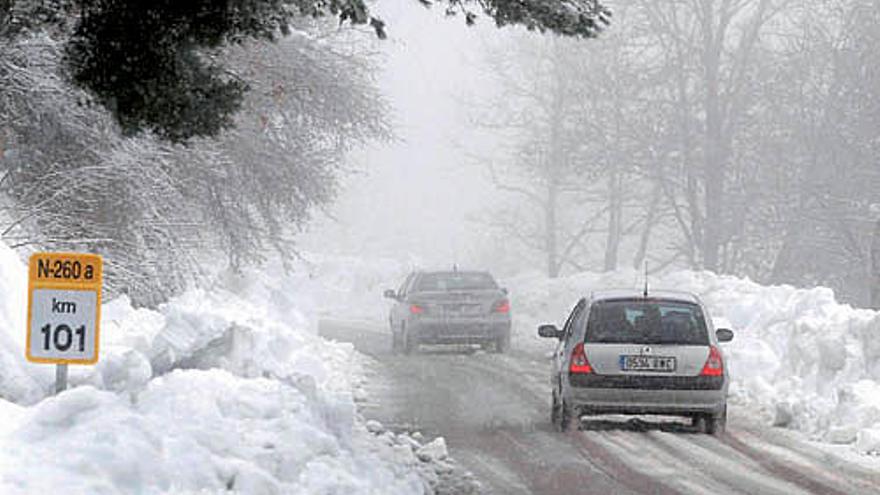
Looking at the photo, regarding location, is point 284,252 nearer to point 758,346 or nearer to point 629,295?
point 758,346

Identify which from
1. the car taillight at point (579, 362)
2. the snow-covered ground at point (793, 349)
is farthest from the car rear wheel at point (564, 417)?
the snow-covered ground at point (793, 349)

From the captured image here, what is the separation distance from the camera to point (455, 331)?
25094 mm

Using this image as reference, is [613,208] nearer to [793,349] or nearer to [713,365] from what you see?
[793,349]

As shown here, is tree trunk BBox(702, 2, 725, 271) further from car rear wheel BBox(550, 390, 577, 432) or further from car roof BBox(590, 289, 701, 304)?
car rear wheel BBox(550, 390, 577, 432)

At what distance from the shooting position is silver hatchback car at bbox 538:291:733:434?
13.9m

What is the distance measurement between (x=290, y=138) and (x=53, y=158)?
6.22 metres

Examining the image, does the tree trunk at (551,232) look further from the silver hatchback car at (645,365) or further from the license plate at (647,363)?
the license plate at (647,363)

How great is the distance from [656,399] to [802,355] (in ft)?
18.2

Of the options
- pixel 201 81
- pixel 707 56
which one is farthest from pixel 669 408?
pixel 707 56

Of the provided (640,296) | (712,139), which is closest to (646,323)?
(640,296)

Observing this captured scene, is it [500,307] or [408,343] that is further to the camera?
[408,343]

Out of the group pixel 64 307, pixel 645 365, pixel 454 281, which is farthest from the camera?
pixel 454 281

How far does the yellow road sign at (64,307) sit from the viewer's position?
8.82 metres

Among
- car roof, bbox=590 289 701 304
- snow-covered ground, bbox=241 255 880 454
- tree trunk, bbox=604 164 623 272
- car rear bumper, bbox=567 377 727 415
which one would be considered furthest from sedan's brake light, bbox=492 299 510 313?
tree trunk, bbox=604 164 623 272
